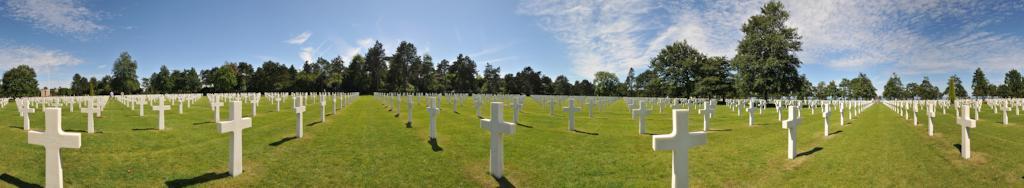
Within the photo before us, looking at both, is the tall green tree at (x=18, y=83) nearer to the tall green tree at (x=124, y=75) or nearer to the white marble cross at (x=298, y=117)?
the tall green tree at (x=124, y=75)

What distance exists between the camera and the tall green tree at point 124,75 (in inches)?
3494

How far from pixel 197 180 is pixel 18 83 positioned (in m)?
93.7

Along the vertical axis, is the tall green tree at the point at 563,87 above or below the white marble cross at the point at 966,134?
above

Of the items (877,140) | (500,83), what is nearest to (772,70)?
(877,140)

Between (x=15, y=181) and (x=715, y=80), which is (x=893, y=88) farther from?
(x=15, y=181)

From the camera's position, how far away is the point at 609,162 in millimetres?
8430

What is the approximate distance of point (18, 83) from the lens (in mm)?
69625

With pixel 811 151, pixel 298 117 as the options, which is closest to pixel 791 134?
pixel 811 151

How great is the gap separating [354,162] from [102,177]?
3519 mm

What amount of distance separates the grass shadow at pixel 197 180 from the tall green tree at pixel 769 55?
4336 cm

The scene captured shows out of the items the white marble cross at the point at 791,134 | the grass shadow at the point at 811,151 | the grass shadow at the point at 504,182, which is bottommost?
the grass shadow at the point at 504,182

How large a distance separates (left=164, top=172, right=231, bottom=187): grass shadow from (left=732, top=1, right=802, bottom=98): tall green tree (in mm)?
43357

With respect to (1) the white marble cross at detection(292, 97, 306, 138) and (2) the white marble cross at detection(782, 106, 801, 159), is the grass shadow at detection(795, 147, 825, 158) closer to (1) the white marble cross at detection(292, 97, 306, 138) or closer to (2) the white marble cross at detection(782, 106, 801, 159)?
(2) the white marble cross at detection(782, 106, 801, 159)

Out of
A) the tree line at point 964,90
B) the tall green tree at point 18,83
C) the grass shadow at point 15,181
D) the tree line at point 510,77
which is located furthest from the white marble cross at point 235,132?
the tall green tree at point 18,83
